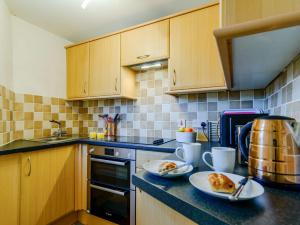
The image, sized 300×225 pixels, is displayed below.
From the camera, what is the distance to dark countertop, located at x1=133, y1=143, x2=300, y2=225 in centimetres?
41

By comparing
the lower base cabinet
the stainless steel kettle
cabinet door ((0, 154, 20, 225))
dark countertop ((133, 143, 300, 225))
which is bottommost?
cabinet door ((0, 154, 20, 225))

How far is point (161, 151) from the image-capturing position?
147cm

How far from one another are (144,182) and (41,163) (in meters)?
1.34

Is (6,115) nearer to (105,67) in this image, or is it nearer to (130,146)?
(105,67)

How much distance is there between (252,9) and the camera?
21.6 inches

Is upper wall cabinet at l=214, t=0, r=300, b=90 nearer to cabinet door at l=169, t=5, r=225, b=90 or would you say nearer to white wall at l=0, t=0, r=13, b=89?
cabinet door at l=169, t=5, r=225, b=90

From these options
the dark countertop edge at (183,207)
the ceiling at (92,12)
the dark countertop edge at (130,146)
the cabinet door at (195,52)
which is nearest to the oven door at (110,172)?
the dark countertop edge at (130,146)

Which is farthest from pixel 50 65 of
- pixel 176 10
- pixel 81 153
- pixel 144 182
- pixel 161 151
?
pixel 144 182

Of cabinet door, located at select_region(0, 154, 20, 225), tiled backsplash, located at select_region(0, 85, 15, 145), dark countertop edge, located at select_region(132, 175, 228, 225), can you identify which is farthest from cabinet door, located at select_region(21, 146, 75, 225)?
dark countertop edge, located at select_region(132, 175, 228, 225)

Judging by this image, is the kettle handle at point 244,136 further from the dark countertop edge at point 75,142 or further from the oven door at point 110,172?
the oven door at point 110,172

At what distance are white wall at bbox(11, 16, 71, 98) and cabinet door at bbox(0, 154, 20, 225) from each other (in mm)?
887

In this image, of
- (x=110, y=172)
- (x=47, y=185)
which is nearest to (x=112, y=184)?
(x=110, y=172)

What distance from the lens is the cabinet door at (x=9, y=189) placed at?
4.23ft

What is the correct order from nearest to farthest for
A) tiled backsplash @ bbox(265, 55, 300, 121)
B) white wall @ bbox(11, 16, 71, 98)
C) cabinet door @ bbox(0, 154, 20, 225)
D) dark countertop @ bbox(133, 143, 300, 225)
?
dark countertop @ bbox(133, 143, 300, 225)
tiled backsplash @ bbox(265, 55, 300, 121)
cabinet door @ bbox(0, 154, 20, 225)
white wall @ bbox(11, 16, 71, 98)
